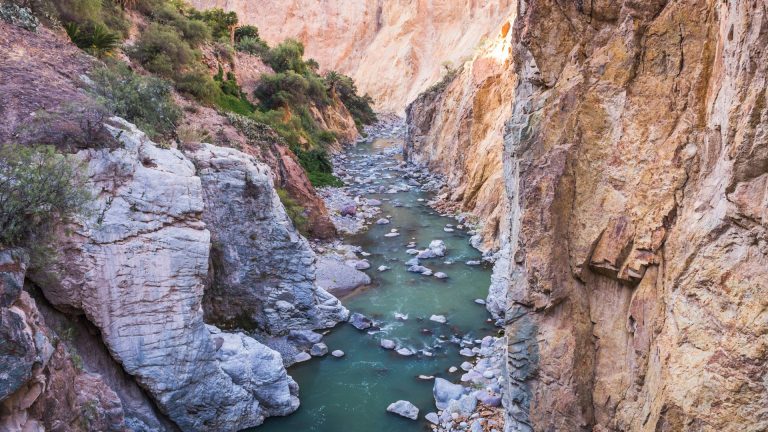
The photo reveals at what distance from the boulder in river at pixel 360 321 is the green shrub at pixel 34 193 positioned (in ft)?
22.3

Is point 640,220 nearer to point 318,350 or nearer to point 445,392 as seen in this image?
point 445,392

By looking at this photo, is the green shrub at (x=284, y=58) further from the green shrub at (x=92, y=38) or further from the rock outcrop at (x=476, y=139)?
the green shrub at (x=92, y=38)

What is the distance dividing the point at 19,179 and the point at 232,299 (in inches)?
232

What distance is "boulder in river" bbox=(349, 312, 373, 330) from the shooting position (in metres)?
11.9

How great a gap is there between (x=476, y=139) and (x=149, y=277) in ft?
58.2

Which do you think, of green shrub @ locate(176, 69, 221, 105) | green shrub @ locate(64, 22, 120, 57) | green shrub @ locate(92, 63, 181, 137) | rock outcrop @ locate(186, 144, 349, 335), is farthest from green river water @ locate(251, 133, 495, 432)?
green shrub @ locate(64, 22, 120, 57)

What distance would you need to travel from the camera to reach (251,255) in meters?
11.2

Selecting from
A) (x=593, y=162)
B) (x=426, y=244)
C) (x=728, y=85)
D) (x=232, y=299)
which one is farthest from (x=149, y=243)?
(x=426, y=244)

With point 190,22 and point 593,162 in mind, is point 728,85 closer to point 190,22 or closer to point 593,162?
point 593,162

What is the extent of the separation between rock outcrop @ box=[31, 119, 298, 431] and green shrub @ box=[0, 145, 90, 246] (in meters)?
0.52

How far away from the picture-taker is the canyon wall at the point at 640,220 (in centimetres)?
387

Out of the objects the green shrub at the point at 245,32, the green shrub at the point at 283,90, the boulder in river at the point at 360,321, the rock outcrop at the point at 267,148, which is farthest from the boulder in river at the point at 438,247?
the green shrub at the point at 245,32

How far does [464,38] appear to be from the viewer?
174 feet

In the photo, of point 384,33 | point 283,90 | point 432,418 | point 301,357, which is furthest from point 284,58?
point 384,33
